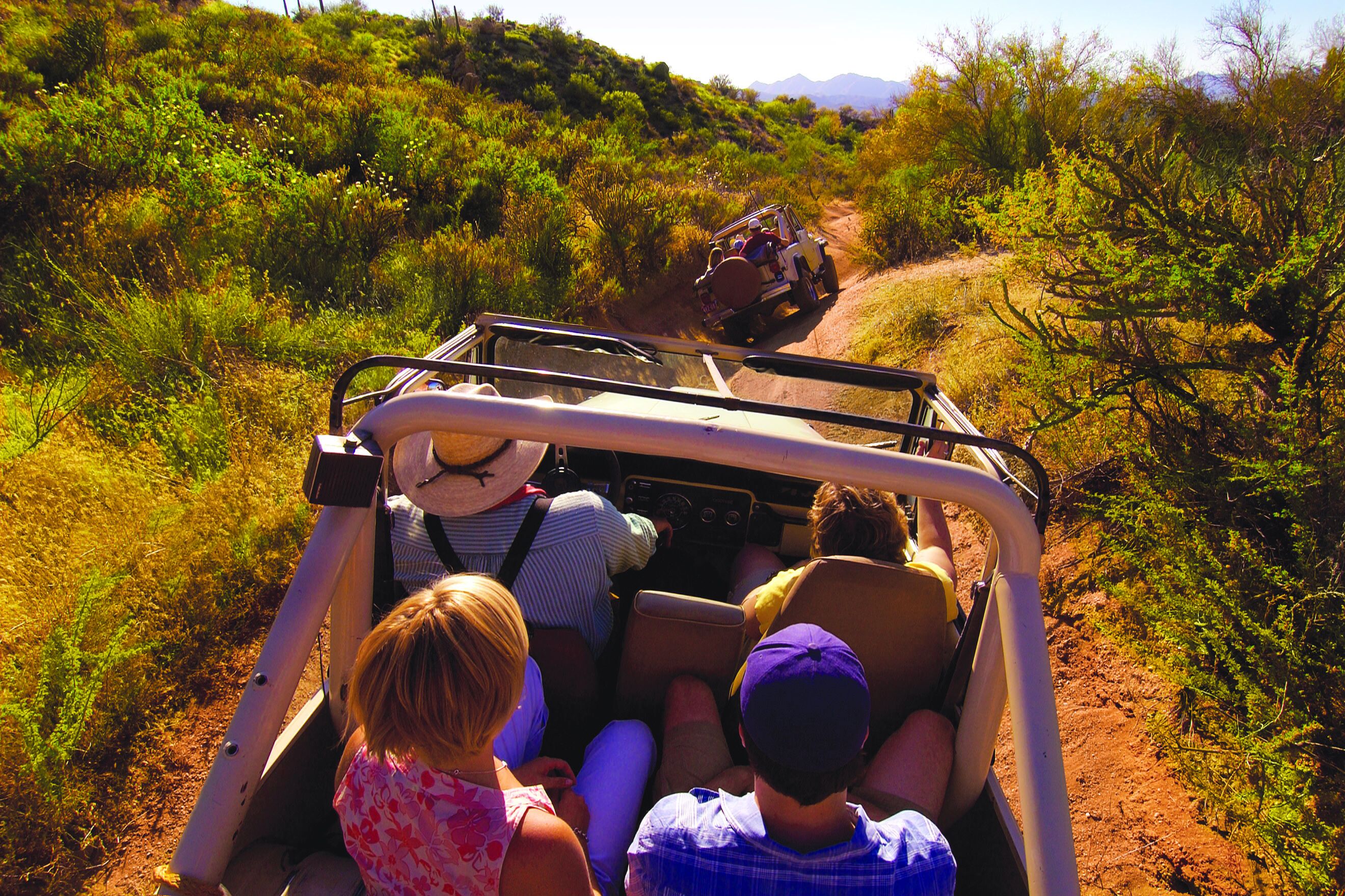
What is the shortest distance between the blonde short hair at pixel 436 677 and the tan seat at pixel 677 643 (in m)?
0.71

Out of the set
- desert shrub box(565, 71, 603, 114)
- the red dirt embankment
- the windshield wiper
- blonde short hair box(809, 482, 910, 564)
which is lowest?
the red dirt embankment

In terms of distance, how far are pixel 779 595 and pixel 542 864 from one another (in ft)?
3.85

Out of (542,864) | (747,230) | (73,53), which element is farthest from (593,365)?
(73,53)

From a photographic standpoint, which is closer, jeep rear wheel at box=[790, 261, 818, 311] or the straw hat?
the straw hat

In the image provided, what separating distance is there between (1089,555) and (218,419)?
19.8 ft

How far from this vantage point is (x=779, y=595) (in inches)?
88.0

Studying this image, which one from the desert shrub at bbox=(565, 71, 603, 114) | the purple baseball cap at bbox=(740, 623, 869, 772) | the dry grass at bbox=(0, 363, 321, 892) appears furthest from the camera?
the desert shrub at bbox=(565, 71, 603, 114)

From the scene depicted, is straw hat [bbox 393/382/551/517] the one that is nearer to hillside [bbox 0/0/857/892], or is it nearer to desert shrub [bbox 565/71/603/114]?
hillside [bbox 0/0/857/892]

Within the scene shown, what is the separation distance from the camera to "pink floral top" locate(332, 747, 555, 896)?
1.26 metres

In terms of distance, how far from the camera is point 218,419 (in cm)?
487

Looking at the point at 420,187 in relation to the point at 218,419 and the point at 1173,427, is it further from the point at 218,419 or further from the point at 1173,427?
the point at 1173,427

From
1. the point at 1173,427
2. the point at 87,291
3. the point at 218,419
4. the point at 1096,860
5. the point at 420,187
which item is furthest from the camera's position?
the point at 420,187

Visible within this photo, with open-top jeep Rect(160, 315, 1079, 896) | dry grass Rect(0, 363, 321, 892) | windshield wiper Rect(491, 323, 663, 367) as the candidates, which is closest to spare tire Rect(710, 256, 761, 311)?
dry grass Rect(0, 363, 321, 892)

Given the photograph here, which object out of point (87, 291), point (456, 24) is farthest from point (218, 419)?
point (456, 24)
